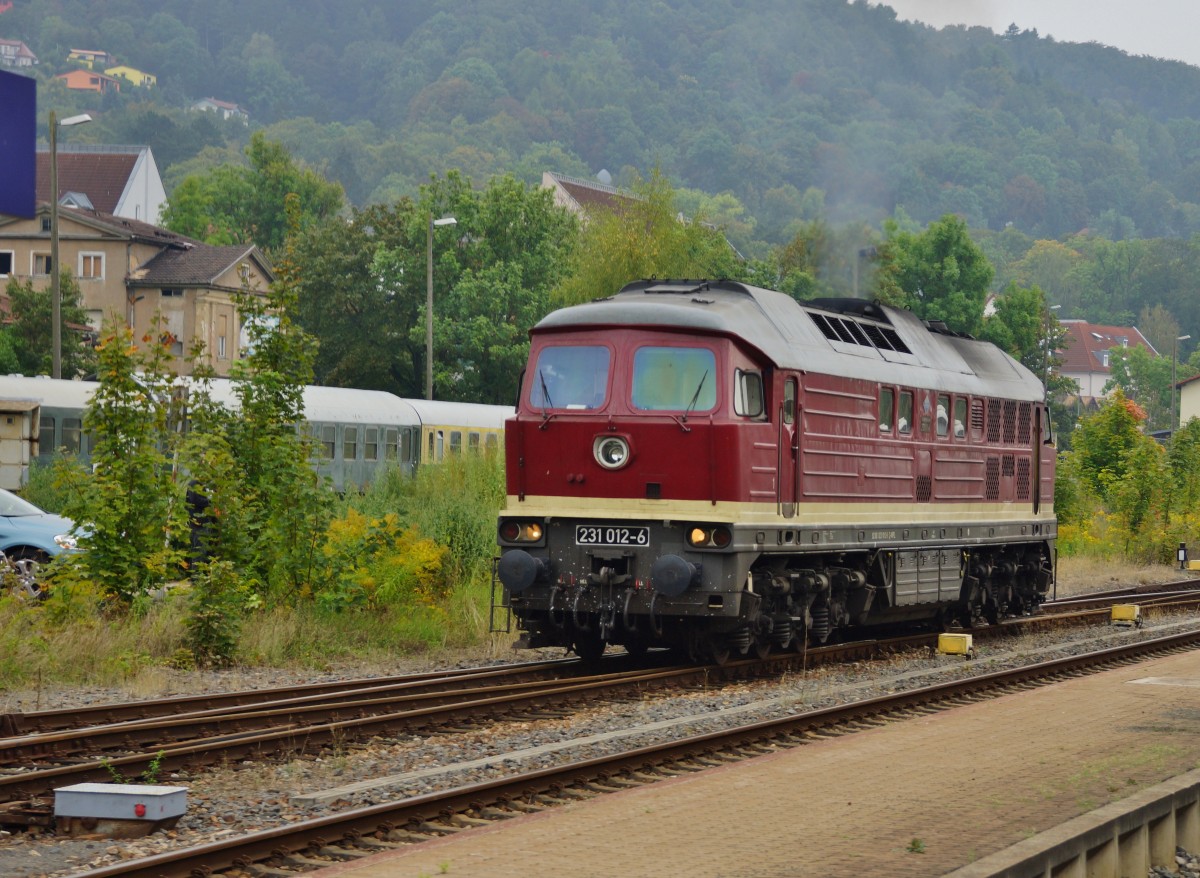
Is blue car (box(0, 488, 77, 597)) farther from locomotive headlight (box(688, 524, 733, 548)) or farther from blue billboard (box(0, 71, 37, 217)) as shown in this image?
locomotive headlight (box(688, 524, 733, 548))

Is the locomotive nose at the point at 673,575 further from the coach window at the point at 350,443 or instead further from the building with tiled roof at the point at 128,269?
the building with tiled roof at the point at 128,269

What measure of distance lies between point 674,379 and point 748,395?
30.8 inches

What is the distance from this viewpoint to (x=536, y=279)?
64.2 metres

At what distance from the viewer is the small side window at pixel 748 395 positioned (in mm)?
16672

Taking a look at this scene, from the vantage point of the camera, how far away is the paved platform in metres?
8.69

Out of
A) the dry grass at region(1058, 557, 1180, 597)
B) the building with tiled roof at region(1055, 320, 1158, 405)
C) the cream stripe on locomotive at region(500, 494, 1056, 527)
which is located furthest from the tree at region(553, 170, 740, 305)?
the building with tiled roof at region(1055, 320, 1158, 405)

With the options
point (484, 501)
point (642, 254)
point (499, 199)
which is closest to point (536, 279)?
point (499, 199)

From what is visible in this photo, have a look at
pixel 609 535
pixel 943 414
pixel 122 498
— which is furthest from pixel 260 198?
pixel 609 535

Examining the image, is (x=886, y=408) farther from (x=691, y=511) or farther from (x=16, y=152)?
(x=16, y=152)

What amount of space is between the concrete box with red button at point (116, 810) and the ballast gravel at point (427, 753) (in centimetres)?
11

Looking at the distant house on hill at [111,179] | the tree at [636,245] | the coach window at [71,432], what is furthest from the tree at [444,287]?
the distant house on hill at [111,179]

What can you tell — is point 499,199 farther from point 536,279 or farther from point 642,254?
point 642,254

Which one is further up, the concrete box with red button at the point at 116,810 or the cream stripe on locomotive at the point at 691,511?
the cream stripe on locomotive at the point at 691,511

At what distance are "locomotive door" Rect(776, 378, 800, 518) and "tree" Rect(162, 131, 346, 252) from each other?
100988mm
